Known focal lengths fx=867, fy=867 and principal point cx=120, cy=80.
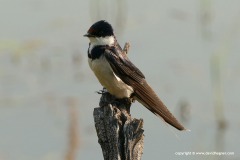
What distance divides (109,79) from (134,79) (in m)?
0.18

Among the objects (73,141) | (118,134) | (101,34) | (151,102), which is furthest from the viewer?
(73,141)

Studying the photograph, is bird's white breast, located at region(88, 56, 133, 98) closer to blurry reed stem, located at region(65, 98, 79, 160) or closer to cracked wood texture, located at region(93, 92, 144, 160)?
blurry reed stem, located at region(65, 98, 79, 160)

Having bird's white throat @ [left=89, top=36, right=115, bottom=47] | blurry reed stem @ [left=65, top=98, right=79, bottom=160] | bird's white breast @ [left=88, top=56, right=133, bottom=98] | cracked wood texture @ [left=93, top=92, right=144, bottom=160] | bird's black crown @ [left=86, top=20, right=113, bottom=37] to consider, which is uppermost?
bird's black crown @ [left=86, top=20, right=113, bottom=37]

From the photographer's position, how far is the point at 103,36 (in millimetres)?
5828

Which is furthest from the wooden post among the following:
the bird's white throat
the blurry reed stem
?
the blurry reed stem

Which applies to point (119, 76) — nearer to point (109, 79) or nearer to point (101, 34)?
point (109, 79)

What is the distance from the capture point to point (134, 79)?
18.7 feet

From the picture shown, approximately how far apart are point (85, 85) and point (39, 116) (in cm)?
67

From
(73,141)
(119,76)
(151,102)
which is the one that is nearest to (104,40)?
(119,76)

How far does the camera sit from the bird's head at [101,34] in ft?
19.1

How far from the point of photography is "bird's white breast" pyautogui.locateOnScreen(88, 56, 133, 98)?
558 centimetres

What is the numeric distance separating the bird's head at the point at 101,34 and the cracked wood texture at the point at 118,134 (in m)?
1.22

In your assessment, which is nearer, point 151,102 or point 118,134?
point 118,134

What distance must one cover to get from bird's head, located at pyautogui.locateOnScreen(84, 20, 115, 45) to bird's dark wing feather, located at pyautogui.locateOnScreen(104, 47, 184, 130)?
0.11 m
